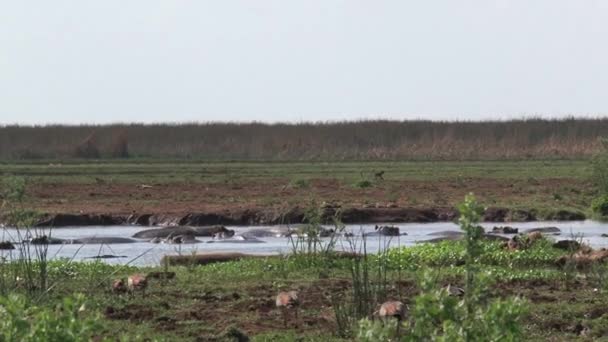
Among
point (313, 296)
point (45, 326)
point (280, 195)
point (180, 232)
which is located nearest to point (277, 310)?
point (313, 296)

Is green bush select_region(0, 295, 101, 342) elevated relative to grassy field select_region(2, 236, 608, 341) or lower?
elevated

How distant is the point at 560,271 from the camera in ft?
46.8

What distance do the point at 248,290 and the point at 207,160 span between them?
3490 centimetres

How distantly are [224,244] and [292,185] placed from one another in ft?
37.0

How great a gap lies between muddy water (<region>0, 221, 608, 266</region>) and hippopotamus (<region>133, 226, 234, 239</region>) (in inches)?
11.8

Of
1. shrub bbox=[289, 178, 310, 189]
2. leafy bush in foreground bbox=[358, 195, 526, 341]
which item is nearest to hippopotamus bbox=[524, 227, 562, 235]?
shrub bbox=[289, 178, 310, 189]

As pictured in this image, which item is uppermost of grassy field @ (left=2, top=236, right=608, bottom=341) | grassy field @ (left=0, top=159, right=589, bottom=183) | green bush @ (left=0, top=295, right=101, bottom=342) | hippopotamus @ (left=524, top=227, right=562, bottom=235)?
green bush @ (left=0, top=295, right=101, bottom=342)

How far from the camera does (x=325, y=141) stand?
50.9 metres

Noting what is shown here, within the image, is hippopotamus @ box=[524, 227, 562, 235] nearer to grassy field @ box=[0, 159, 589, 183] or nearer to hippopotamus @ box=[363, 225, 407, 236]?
hippopotamus @ box=[363, 225, 407, 236]

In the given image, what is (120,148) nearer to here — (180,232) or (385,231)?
(180,232)

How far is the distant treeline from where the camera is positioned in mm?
48594

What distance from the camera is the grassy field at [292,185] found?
2777cm

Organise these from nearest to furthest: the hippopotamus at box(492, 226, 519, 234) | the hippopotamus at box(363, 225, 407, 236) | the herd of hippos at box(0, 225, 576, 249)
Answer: the herd of hippos at box(0, 225, 576, 249), the hippopotamus at box(363, 225, 407, 236), the hippopotamus at box(492, 226, 519, 234)

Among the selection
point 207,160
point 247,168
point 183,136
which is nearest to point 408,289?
point 247,168
